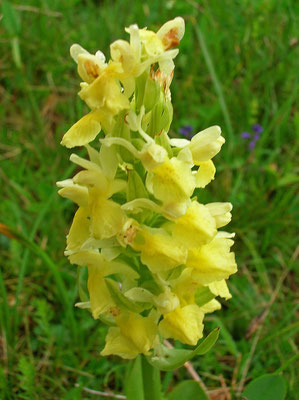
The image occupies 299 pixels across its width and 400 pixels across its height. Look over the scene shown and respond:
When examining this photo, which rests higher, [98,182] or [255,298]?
[98,182]

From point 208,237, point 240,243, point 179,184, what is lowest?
point 240,243

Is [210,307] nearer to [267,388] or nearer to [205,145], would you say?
[267,388]

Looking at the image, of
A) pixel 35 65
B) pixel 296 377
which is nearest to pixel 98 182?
pixel 296 377

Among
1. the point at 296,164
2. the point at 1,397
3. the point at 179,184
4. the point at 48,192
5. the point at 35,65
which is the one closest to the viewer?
the point at 179,184

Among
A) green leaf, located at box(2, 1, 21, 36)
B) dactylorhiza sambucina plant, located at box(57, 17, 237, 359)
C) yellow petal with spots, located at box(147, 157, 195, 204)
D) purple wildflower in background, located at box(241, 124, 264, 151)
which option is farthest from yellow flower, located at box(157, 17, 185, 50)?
green leaf, located at box(2, 1, 21, 36)

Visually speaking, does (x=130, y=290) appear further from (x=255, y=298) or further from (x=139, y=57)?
(x=255, y=298)

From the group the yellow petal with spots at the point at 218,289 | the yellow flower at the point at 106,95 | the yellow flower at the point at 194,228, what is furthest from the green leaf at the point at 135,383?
the yellow flower at the point at 106,95
